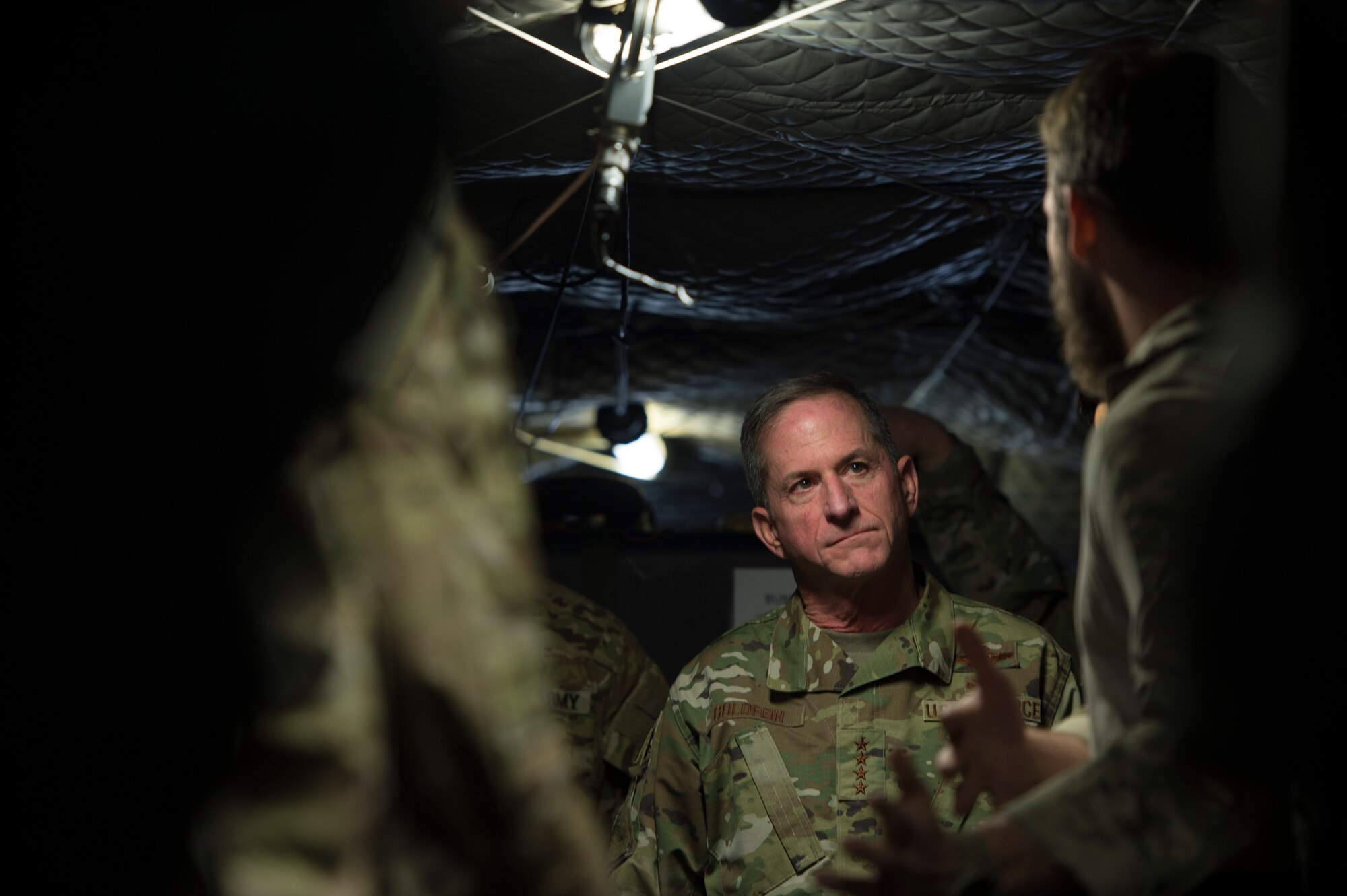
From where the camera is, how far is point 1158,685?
968 millimetres

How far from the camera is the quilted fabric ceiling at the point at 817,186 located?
1.94 meters

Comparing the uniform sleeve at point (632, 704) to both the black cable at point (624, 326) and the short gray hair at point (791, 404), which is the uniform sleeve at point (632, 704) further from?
the black cable at point (624, 326)

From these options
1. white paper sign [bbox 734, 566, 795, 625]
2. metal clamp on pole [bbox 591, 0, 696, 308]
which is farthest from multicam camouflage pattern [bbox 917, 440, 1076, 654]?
metal clamp on pole [bbox 591, 0, 696, 308]

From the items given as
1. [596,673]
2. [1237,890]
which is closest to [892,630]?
[596,673]

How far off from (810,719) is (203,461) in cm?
148

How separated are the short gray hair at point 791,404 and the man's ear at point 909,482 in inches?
0.9

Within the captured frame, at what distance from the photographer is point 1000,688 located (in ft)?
3.96

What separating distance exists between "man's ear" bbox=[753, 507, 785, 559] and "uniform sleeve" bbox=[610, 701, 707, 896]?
400 millimetres

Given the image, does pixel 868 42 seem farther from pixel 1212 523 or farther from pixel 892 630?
pixel 1212 523

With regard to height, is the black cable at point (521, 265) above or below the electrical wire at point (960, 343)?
above

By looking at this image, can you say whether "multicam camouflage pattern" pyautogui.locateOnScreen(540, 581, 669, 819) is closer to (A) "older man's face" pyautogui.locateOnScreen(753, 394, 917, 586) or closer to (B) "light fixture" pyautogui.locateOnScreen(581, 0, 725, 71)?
(A) "older man's face" pyautogui.locateOnScreen(753, 394, 917, 586)

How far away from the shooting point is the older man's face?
219 centimetres

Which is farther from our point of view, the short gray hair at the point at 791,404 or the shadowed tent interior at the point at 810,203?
the short gray hair at the point at 791,404

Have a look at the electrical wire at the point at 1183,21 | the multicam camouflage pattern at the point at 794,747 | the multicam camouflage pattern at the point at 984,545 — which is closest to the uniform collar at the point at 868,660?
the multicam camouflage pattern at the point at 794,747
